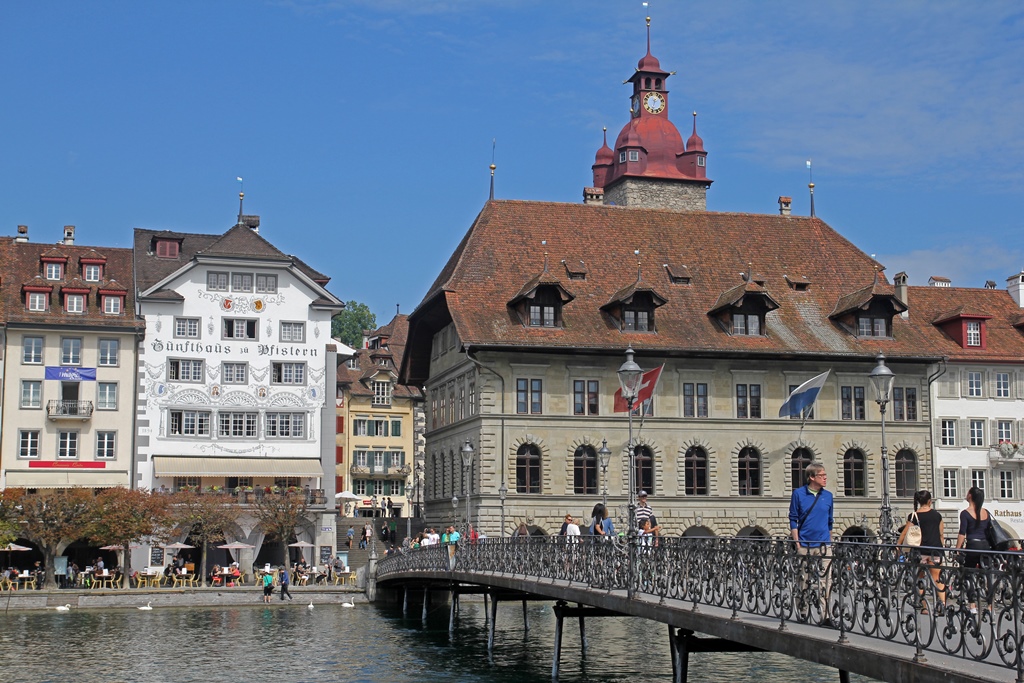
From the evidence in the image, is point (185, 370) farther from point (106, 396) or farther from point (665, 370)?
point (665, 370)

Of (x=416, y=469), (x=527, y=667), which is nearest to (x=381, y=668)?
(x=527, y=667)

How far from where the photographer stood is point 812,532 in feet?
57.3

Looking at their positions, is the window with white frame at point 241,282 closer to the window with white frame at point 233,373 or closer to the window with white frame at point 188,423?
the window with white frame at point 233,373

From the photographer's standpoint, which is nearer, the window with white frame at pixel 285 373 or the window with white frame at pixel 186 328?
the window with white frame at pixel 186 328

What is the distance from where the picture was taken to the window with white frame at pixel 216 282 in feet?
214

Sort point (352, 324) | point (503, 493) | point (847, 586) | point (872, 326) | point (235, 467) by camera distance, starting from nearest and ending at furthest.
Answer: point (847, 586) → point (503, 493) → point (872, 326) → point (235, 467) → point (352, 324)

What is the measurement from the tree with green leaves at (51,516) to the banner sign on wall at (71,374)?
764 centimetres

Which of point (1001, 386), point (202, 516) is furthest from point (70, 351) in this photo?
point (1001, 386)

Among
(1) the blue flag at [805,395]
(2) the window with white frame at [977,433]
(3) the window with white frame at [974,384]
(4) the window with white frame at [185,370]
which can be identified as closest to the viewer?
(1) the blue flag at [805,395]

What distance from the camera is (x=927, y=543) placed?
18.4 metres

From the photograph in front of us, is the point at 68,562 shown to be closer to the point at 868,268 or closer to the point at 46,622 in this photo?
the point at 46,622

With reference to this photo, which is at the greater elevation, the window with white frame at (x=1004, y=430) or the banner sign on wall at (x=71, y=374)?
the banner sign on wall at (x=71, y=374)

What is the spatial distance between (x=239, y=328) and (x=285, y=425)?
16.0ft

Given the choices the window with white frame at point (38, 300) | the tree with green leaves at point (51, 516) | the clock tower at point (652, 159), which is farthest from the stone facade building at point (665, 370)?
the clock tower at point (652, 159)
